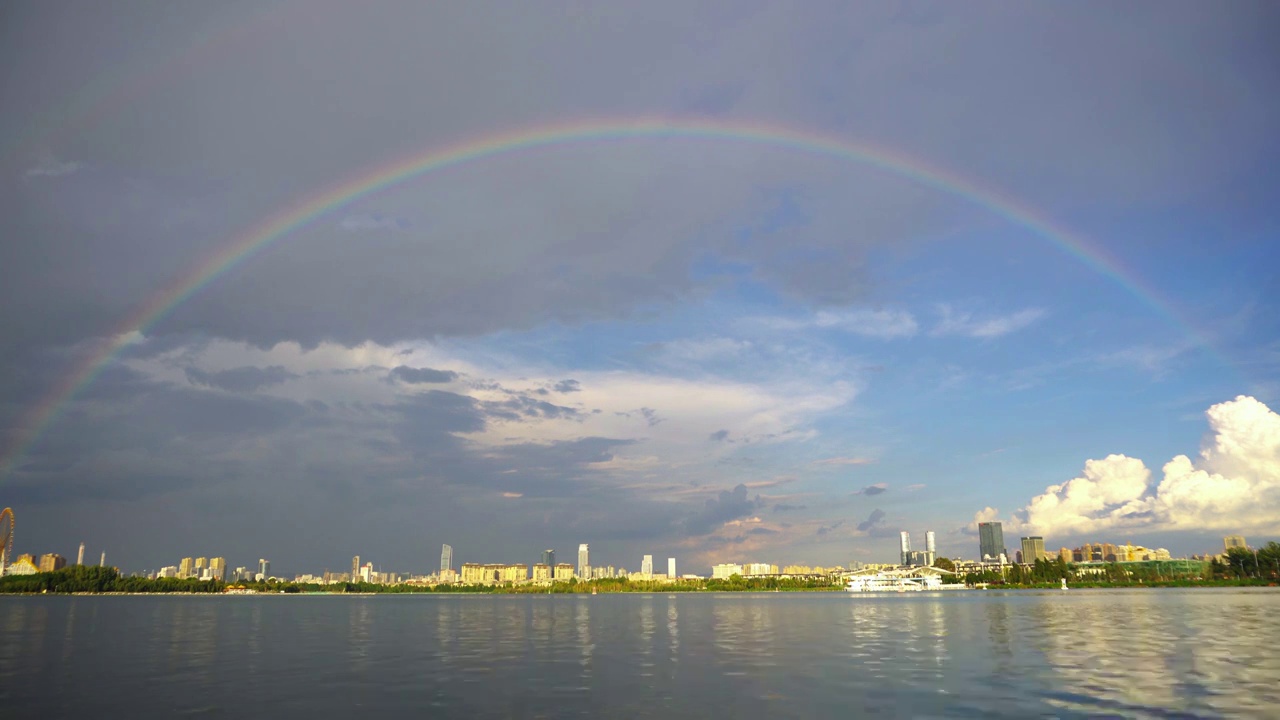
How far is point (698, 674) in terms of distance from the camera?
3600 centimetres

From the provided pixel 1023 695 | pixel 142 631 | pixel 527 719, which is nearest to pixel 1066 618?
pixel 1023 695

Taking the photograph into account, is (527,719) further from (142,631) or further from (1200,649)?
(142,631)

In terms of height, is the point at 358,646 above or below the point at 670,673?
below

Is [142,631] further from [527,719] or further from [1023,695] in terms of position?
[1023,695]

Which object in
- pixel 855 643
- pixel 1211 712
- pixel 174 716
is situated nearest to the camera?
pixel 1211 712

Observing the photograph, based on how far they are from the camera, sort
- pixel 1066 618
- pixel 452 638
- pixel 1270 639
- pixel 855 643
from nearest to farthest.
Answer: pixel 1270 639, pixel 855 643, pixel 452 638, pixel 1066 618

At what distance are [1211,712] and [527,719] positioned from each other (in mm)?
22312

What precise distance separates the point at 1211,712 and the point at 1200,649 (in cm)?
2396

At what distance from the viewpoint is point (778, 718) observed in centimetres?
2445

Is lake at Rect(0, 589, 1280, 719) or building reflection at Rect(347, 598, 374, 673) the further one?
building reflection at Rect(347, 598, 374, 673)

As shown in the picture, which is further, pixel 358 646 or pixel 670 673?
pixel 358 646

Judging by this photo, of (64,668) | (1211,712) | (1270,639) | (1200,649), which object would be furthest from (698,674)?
(1270,639)

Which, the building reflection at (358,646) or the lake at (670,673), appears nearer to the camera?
the lake at (670,673)

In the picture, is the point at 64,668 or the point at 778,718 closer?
the point at 778,718
